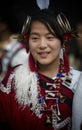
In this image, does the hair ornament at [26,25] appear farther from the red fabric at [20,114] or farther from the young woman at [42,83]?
the red fabric at [20,114]

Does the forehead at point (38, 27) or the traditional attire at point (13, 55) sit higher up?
the forehead at point (38, 27)

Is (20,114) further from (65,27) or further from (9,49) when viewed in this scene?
(9,49)

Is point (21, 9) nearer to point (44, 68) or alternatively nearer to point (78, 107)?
point (44, 68)

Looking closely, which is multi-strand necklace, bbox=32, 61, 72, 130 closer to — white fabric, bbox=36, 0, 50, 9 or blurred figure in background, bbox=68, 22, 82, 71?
white fabric, bbox=36, 0, 50, 9

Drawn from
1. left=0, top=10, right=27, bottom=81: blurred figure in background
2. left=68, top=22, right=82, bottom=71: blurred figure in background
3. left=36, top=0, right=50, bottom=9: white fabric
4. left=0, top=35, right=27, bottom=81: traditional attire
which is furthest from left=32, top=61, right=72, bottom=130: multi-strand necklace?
left=68, top=22, right=82, bottom=71: blurred figure in background

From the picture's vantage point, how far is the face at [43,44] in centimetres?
399

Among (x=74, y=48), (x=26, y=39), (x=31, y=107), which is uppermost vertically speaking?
(x=26, y=39)

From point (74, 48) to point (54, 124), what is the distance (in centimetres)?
364

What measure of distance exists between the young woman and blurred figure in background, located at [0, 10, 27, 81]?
49.9 inches

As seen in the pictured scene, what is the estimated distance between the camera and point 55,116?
409 cm

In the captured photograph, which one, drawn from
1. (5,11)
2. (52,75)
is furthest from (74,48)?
(52,75)

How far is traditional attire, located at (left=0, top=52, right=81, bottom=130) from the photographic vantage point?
4090 millimetres

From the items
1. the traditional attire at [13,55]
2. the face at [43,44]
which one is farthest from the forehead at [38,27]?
the traditional attire at [13,55]

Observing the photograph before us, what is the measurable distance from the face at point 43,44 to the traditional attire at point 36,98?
0.17 metres
